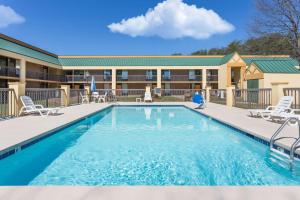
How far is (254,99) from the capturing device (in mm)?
17812

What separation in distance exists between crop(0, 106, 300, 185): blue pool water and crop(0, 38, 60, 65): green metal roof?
22429mm

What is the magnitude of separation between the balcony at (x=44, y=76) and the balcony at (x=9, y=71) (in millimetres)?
2254

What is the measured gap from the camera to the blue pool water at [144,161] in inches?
174

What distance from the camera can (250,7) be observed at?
26.1 meters

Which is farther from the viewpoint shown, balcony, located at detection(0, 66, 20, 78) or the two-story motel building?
the two-story motel building

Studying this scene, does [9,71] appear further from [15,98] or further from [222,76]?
[222,76]

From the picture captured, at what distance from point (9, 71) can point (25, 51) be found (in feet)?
12.3

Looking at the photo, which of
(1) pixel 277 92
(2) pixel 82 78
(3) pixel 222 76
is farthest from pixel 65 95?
(3) pixel 222 76

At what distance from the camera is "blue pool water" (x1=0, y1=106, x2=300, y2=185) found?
4.41 metres

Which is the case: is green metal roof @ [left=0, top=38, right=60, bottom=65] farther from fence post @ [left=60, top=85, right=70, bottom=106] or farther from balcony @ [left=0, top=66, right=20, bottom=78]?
fence post @ [left=60, top=85, right=70, bottom=106]
